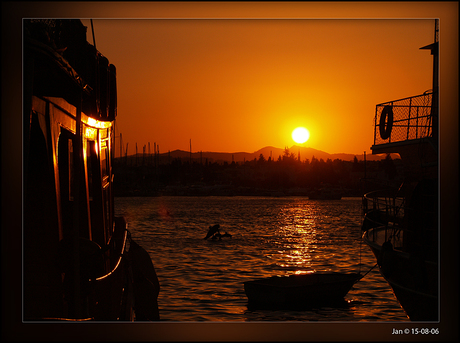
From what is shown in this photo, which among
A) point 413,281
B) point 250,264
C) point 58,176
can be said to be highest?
point 58,176

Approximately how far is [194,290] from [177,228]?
43.9 m

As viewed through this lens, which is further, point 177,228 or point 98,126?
point 177,228

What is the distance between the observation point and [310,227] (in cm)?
7375

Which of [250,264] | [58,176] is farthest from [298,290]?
[250,264]

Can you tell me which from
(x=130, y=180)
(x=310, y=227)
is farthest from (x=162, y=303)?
(x=130, y=180)

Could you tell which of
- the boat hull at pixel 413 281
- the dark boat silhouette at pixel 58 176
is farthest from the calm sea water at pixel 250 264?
the dark boat silhouette at pixel 58 176

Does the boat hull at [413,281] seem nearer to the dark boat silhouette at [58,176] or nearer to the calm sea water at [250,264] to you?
the dark boat silhouette at [58,176]

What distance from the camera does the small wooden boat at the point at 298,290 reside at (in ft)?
57.1

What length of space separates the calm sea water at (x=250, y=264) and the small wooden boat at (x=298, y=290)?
13.7 inches

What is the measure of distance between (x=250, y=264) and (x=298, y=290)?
2138 centimetres

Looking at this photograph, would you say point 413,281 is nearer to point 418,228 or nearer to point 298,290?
point 418,228

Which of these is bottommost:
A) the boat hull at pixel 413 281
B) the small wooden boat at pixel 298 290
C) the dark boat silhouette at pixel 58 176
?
the small wooden boat at pixel 298 290

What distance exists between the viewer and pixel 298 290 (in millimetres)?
17344
